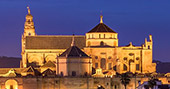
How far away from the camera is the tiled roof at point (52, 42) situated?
14988 centimetres

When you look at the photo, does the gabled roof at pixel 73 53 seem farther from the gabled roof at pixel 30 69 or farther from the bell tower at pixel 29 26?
the bell tower at pixel 29 26

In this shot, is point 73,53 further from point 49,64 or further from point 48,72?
point 49,64

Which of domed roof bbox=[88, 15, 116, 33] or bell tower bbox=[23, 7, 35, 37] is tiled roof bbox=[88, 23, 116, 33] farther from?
bell tower bbox=[23, 7, 35, 37]

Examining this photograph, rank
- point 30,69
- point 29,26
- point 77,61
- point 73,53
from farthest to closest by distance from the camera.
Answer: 1. point 29,26
2. point 30,69
3. point 73,53
4. point 77,61

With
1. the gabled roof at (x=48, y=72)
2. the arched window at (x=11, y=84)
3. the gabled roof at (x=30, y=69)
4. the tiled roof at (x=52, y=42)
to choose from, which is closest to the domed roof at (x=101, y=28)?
the tiled roof at (x=52, y=42)

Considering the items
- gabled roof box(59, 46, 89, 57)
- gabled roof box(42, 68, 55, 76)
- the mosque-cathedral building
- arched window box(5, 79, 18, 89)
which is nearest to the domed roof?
the mosque-cathedral building


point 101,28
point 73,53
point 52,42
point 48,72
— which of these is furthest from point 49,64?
point 101,28

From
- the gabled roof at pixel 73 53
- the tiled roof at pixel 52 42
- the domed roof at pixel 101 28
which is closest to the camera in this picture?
the gabled roof at pixel 73 53

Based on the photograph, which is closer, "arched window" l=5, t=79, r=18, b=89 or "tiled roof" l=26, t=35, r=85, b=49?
"arched window" l=5, t=79, r=18, b=89

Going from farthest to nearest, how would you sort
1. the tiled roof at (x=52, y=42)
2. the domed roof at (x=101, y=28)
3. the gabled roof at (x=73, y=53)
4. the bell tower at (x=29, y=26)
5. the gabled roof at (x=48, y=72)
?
the bell tower at (x=29, y=26) < the tiled roof at (x=52, y=42) < the domed roof at (x=101, y=28) < the gabled roof at (x=48, y=72) < the gabled roof at (x=73, y=53)

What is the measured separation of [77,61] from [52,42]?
18.3 metres

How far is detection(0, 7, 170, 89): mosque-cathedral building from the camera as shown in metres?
131

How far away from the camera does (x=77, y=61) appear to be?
134 m

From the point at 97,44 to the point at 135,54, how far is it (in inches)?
338
